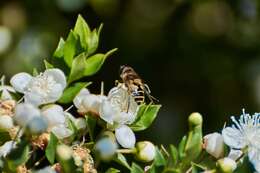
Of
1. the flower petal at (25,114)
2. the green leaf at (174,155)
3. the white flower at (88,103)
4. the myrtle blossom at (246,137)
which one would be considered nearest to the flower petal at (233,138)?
the myrtle blossom at (246,137)

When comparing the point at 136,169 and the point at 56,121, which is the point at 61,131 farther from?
the point at 136,169

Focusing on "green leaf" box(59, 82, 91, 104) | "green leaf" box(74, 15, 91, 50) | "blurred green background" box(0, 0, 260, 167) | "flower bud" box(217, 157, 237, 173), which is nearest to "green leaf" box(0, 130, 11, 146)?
"green leaf" box(59, 82, 91, 104)

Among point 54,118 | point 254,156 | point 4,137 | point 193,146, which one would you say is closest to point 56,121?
point 54,118

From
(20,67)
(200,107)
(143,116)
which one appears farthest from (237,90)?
(143,116)

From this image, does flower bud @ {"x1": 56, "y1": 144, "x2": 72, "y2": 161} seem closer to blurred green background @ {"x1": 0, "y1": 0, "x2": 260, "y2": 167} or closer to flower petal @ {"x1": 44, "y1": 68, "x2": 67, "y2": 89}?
flower petal @ {"x1": 44, "y1": 68, "x2": 67, "y2": 89}

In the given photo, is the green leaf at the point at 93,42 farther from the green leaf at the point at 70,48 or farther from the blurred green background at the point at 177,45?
the blurred green background at the point at 177,45
